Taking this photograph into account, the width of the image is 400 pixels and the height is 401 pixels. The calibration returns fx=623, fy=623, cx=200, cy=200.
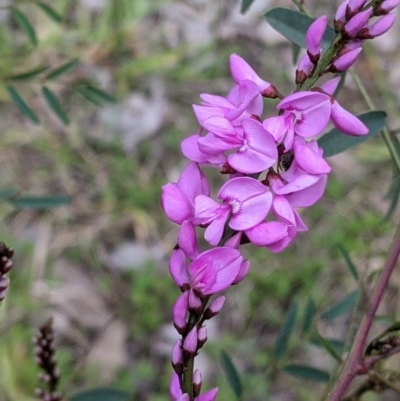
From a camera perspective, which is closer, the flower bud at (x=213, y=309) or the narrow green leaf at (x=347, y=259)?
the flower bud at (x=213, y=309)

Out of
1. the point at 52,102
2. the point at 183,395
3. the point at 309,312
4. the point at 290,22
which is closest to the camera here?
the point at 183,395

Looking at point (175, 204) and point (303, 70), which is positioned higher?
point (303, 70)

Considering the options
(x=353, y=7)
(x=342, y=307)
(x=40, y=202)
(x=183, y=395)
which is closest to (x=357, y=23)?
(x=353, y=7)

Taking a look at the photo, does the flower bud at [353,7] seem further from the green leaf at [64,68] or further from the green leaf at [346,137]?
the green leaf at [64,68]

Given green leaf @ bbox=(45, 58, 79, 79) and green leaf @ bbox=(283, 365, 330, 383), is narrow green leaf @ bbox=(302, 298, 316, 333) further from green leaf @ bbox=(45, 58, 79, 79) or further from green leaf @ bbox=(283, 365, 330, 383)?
green leaf @ bbox=(45, 58, 79, 79)

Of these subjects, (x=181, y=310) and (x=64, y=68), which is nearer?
(x=181, y=310)

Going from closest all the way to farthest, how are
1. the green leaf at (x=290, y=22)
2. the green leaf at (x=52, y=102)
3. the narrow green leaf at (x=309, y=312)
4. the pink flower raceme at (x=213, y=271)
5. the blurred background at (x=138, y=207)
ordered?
the pink flower raceme at (x=213, y=271)
the green leaf at (x=290, y=22)
the narrow green leaf at (x=309, y=312)
the green leaf at (x=52, y=102)
the blurred background at (x=138, y=207)

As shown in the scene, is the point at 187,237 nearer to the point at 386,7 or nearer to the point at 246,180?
the point at 246,180

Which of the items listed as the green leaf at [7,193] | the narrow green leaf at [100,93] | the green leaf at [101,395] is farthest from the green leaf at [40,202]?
the green leaf at [101,395]
